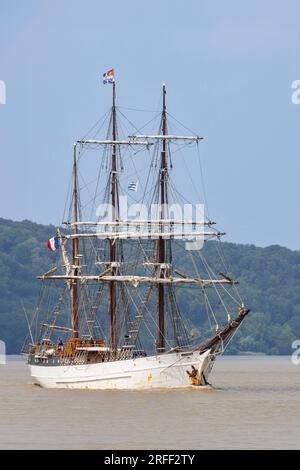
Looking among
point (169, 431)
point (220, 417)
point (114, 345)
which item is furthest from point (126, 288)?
point (169, 431)

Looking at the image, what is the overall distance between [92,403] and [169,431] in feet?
65.1

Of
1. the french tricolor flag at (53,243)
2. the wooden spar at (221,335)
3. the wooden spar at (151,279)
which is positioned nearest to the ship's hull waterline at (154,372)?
the wooden spar at (221,335)

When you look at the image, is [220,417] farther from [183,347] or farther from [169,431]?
[183,347]

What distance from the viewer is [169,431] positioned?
243ft

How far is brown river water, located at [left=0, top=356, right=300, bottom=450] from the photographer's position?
68.9 metres

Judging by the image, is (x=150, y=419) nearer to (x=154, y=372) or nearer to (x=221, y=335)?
(x=154, y=372)

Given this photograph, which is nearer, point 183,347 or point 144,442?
point 144,442

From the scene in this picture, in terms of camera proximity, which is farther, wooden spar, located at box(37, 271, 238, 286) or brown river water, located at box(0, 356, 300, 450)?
wooden spar, located at box(37, 271, 238, 286)

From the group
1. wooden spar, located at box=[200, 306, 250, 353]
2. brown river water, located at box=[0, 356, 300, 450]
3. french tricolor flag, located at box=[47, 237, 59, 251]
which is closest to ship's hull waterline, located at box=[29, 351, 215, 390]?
wooden spar, located at box=[200, 306, 250, 353]

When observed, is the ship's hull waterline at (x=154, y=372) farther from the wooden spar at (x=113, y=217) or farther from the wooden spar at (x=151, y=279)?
the wooden spar at (x=113, y=217)

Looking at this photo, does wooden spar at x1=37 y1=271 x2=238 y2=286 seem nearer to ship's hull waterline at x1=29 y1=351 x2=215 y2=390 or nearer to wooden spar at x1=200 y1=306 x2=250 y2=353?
wooden spar at x1=200 y1=306 x2=250 y2=353

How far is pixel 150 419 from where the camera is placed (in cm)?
8044

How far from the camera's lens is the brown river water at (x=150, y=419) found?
68.9 meters
